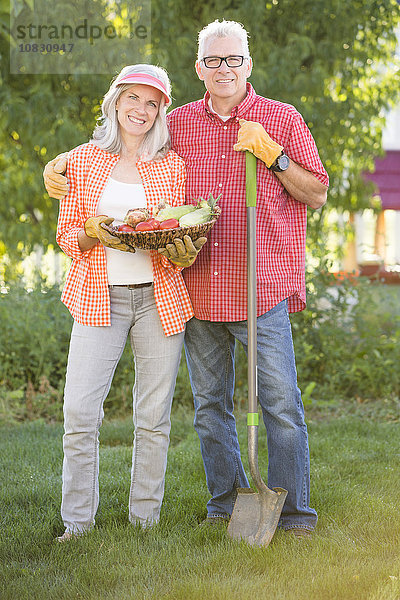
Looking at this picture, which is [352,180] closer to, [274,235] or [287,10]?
[287,10]

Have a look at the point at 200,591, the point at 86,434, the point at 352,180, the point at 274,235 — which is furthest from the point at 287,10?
the point at 200,591

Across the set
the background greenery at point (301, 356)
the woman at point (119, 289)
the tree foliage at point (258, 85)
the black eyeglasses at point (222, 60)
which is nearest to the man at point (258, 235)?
the black eyeglasses at point (222, 60)

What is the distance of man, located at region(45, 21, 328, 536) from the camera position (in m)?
3.23

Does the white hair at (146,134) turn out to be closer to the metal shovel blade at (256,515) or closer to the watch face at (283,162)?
the watch face at (283,162)

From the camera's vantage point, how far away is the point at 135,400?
3373 mm

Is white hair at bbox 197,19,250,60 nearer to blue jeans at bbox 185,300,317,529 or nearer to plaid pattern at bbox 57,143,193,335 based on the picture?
plaid pattern at bbox 57,143,193,335

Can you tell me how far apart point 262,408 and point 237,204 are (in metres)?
0.83

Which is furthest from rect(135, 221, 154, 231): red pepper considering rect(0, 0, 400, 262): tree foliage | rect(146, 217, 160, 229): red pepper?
rect(0, 0, 400, 262): tree foliage

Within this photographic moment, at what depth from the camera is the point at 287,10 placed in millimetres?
7605

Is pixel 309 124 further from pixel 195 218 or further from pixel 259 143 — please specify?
pixel 195 218

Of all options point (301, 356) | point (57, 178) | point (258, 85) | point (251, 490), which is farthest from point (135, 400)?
point (258, 85)

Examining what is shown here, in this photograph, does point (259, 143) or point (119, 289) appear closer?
point (259, 143)

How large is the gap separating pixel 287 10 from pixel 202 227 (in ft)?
17.1

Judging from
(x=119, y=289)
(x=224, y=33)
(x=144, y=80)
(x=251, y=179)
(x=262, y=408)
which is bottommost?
(x=262, y=408)
